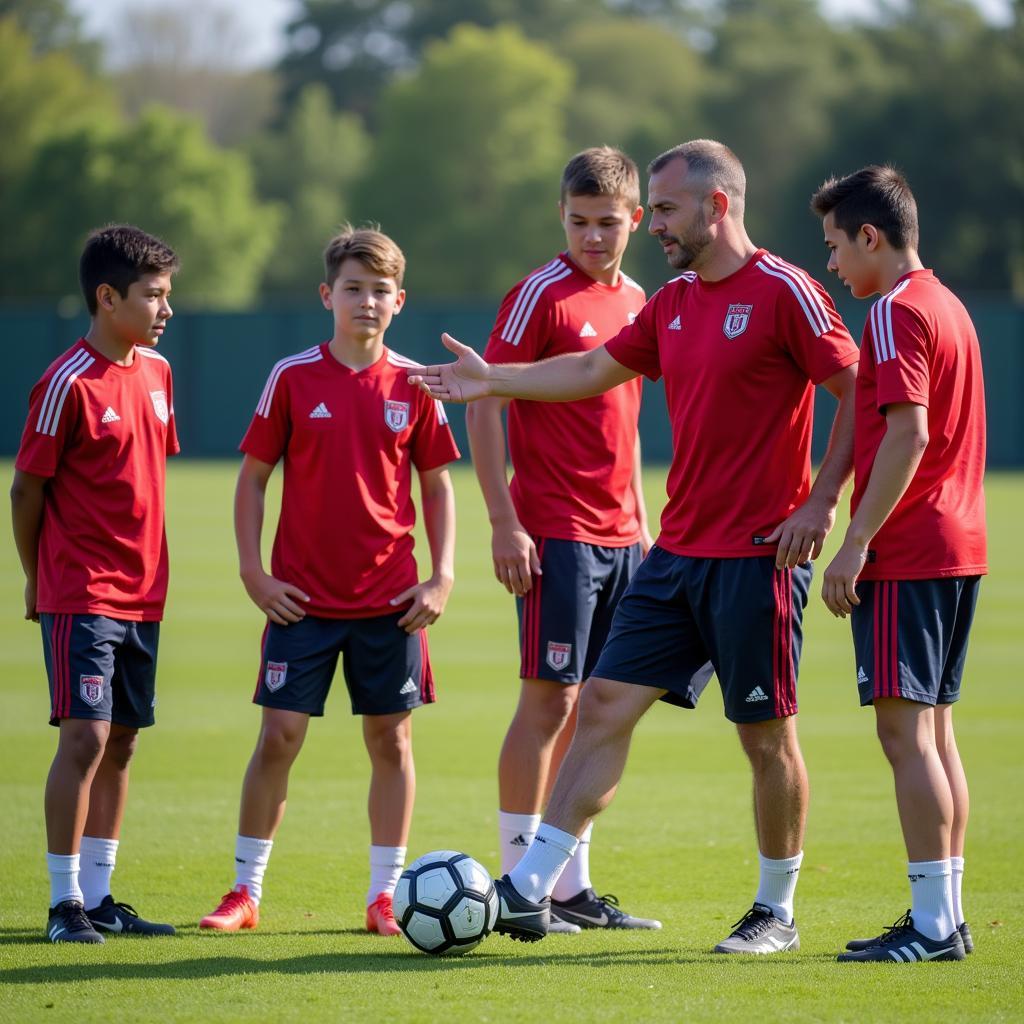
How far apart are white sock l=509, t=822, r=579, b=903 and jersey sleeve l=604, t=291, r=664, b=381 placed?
160 cm

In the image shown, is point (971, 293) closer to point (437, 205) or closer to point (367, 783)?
point (437, 205)

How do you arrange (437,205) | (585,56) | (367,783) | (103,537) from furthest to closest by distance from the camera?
1. (585,56)
2. (437,205)
3. (367,783)
4. (103,537)

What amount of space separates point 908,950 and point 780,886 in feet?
1.64

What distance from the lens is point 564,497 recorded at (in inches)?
248

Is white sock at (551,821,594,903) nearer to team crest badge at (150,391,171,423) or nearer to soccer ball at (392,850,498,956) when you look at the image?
soccer ball at (392,850,498,956)

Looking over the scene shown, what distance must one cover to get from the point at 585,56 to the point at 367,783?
9200 cm

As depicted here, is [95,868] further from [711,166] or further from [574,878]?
[711,166]

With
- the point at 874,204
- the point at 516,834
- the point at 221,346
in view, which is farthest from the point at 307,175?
the point at 874,204

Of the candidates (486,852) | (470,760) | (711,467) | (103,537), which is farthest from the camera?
(470,760)

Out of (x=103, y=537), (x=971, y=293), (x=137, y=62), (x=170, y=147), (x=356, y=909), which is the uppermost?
(x=137, y=62)

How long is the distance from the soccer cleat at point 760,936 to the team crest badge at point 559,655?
1.13 m

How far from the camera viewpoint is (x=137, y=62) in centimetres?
9662

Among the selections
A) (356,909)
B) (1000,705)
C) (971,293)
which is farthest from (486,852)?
(971,293)

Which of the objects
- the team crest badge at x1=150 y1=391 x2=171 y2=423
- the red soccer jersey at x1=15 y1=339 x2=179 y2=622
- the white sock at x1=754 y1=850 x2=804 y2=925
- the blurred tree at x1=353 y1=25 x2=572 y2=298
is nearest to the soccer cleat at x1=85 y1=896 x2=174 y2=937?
the red soccer jersey at x1=15 y1=339 x2=179 y2=622
